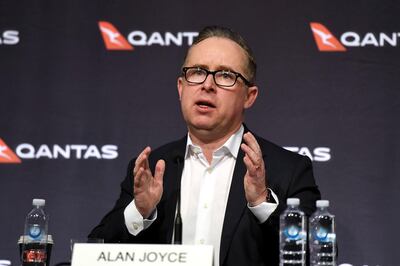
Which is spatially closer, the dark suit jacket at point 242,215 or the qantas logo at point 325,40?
the dark suit jacket at point 242,215

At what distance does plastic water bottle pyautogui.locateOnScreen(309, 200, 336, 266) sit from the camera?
86.7 inches

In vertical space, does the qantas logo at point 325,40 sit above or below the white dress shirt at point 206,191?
above

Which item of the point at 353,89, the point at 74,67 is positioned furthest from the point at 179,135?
the point at 353,89

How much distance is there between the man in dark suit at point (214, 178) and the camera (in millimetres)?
2578

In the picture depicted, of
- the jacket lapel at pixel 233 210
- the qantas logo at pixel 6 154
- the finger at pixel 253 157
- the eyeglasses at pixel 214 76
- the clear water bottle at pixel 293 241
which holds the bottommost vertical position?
the clear water bottle at pixel 293 241

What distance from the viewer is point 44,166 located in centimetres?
385

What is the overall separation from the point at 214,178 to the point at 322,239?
2.38 feet

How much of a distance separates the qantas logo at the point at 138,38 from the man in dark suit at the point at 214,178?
0.87 m

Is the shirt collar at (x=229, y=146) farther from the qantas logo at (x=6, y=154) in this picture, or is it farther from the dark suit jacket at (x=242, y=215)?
the qantas logo at (x=6, y=154)

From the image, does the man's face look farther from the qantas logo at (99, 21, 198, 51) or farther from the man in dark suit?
the qantas logo at (99, 21, 198, 51)

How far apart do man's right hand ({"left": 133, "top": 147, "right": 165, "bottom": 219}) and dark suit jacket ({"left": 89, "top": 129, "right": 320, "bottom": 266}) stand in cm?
14

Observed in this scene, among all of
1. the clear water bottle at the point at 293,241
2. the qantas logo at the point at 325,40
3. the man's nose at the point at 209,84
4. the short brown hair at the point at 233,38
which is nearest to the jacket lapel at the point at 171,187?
the man's nose at the point at 209,84

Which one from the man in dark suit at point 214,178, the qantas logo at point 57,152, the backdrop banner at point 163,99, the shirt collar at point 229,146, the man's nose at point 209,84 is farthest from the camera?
the qantas logo at point 57,152

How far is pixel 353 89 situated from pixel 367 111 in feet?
0.44
